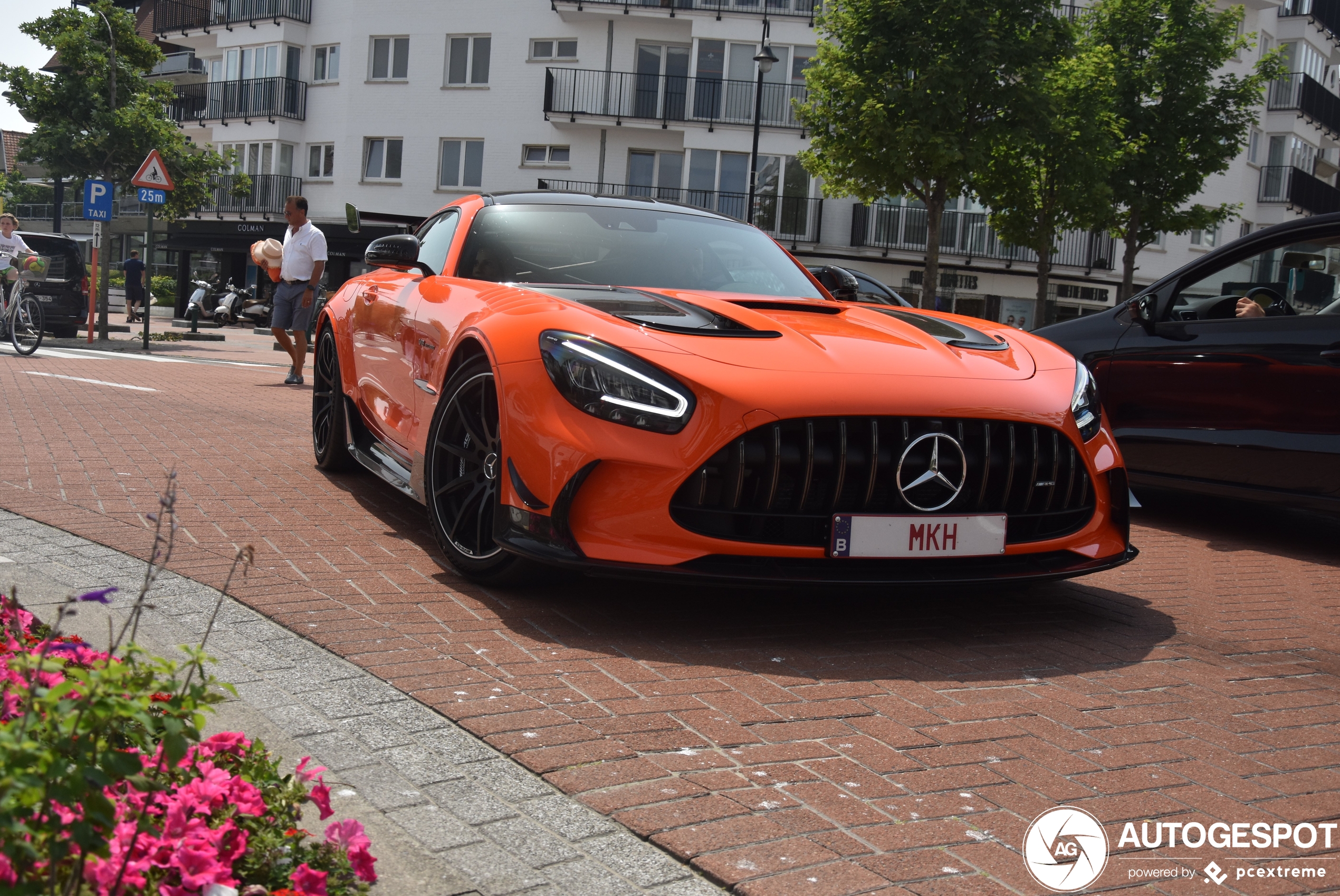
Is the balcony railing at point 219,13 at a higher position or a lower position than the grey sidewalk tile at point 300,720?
higher

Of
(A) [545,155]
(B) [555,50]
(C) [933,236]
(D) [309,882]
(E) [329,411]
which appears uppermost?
(B) [555,50]

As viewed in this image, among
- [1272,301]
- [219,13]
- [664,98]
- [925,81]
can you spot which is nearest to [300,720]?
[1272,301]

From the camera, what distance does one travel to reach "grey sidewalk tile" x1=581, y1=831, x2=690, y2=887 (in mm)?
2234

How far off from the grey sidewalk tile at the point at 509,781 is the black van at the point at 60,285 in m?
19.4

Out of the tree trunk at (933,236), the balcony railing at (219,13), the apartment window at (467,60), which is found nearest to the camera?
the tree trunk at (933,236)

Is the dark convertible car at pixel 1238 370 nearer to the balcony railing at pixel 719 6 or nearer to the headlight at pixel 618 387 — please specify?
the headlight at pixel 618 387

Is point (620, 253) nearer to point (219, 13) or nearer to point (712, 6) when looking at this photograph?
point (712, 6)

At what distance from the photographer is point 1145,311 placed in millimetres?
6777

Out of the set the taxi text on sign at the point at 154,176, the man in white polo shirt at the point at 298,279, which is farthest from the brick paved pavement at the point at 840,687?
the taxi text on sign at the point at 154,176

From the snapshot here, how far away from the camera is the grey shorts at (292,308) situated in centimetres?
1262

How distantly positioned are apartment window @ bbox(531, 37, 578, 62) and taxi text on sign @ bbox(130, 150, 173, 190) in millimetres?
22228

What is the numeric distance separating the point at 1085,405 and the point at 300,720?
278 cm

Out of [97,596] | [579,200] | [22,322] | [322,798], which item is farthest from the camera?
[22,322]

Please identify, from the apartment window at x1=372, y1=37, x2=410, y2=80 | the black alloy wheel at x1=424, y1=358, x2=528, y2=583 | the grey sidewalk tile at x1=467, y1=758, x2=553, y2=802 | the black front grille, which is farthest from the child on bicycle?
the apartment window at x1=372, y1=37, x2=410, y2=80
